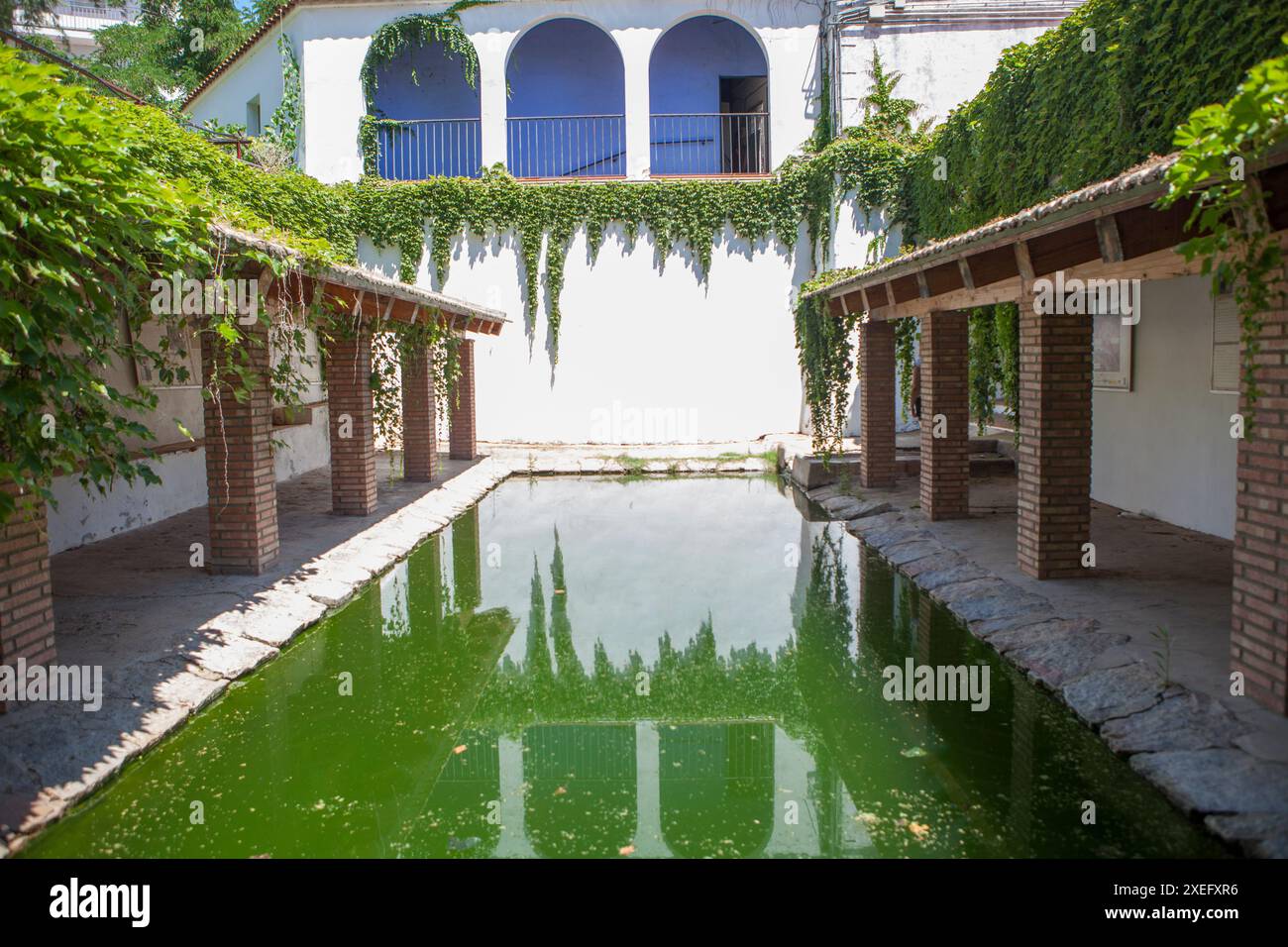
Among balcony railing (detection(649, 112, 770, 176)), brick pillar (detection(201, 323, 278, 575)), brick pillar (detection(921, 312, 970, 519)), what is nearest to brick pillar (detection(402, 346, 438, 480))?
brick pillar (detection(201, 323, 278, 575))

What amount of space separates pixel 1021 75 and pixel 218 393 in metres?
9.74

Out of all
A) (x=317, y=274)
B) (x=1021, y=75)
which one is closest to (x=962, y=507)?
(x=1021, y=75)

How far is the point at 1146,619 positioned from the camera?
21.0ft

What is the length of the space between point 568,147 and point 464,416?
6.83 metres

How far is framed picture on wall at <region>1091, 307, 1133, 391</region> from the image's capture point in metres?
10.7

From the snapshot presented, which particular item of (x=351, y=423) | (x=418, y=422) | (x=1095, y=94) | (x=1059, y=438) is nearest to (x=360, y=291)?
(x=351, y=423)

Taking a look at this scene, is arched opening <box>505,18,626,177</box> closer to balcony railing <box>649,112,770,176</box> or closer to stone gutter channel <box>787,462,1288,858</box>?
balcony railing <box>649,112,770,176</box>

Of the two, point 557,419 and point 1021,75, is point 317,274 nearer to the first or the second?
point 1021,75

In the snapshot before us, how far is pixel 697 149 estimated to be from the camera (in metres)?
20.9

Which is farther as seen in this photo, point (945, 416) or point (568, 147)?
point (568, 147)

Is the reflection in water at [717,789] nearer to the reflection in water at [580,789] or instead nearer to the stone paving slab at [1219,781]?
the reflection in water at [580,789]

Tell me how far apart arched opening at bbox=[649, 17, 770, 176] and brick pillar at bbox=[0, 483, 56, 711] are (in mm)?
16927

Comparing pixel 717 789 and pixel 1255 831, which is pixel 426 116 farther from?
pixel 1255 831

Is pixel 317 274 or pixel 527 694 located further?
pixel 317 274
